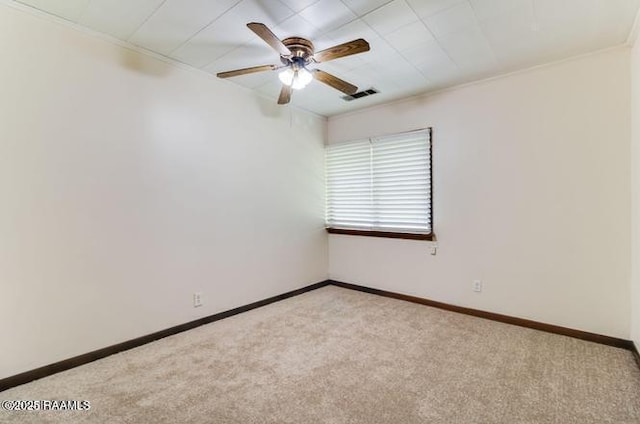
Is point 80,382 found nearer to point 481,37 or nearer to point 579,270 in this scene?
point 481,37

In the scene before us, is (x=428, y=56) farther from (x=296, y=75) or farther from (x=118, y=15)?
(x=118, y=15)

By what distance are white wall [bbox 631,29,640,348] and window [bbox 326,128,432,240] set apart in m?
1.66

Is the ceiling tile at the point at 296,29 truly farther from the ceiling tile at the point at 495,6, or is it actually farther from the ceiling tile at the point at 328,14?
the ceiling tile at the point at 495,6

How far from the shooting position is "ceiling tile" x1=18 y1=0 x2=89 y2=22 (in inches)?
78.7

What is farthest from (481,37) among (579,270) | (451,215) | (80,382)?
(80,382)

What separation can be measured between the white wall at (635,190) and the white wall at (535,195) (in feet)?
0.20

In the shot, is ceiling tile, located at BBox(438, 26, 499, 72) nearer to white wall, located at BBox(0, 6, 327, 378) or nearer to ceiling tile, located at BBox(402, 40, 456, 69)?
ceiling tile, located at BBox(402, 40, 456, 69)

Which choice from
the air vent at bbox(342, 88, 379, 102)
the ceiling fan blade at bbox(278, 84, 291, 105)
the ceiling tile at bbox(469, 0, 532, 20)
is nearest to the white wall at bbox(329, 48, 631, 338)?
the air vent at bbox(342, 88, 379, 102)

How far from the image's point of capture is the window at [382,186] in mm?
3625

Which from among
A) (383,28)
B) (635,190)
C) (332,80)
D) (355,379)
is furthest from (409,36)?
(355,379)

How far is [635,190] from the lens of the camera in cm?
235

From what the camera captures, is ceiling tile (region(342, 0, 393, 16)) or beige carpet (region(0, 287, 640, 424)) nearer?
beige carpet (region(0, 287, 640, 424))

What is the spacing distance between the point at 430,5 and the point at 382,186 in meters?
2.23

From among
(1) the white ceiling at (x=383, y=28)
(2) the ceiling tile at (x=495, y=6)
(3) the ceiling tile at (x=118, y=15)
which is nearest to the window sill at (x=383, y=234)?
(1) the white ceiling at (x=383, y=28)
